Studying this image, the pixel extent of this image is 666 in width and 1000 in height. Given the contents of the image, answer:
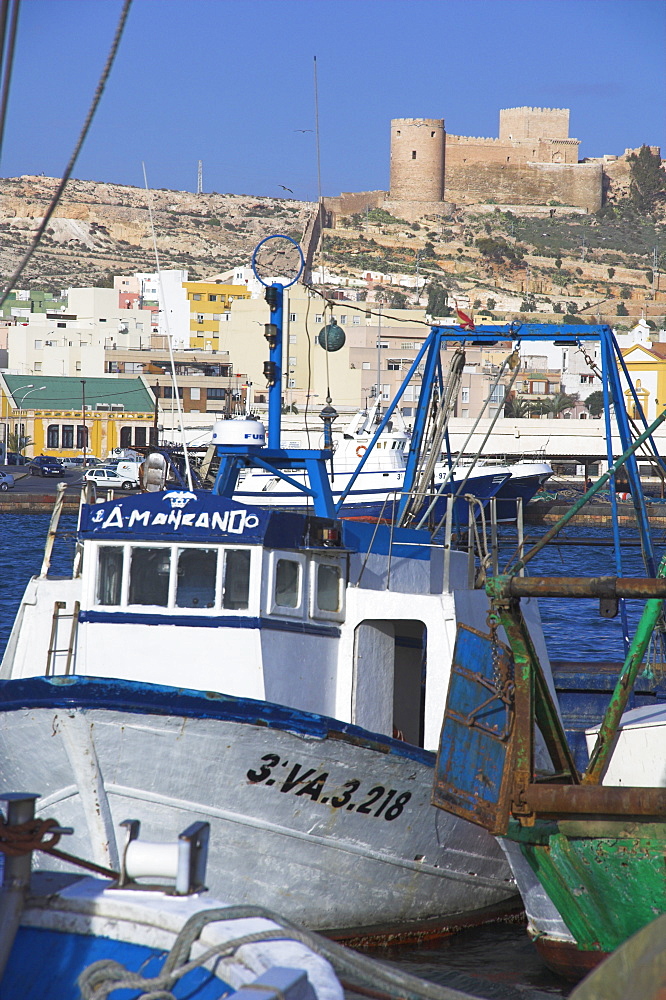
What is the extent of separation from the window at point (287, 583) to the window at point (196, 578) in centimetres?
60

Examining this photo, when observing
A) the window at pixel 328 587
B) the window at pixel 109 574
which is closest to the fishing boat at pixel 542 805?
the window at pixel 328 587

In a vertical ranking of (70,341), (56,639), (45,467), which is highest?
(70,341)

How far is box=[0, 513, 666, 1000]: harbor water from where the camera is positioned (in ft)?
34.9


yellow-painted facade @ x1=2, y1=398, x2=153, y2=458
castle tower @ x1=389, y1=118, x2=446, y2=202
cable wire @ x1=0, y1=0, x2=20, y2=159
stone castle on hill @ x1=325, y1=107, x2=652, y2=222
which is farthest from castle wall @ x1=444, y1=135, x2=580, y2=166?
cable wire @ x1=0, y1=0, x2=20, y2=159

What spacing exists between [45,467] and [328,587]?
56.7m

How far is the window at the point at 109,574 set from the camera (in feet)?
35.5

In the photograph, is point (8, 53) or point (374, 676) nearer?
point (8, 53)

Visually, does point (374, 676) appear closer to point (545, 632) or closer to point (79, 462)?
point (545, 632)

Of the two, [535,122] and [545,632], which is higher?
[535,122]

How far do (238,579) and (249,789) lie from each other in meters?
1.92

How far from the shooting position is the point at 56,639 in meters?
11.5

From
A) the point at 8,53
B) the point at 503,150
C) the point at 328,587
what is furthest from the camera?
the point at 503,150

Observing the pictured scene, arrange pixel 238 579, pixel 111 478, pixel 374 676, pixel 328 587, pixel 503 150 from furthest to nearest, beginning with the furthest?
pixel 503 150 < pixel 111 478 < pixel 374 676 < pixel 328 587 < pixel 238 579

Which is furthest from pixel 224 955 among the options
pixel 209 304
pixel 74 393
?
pixel 209 304
